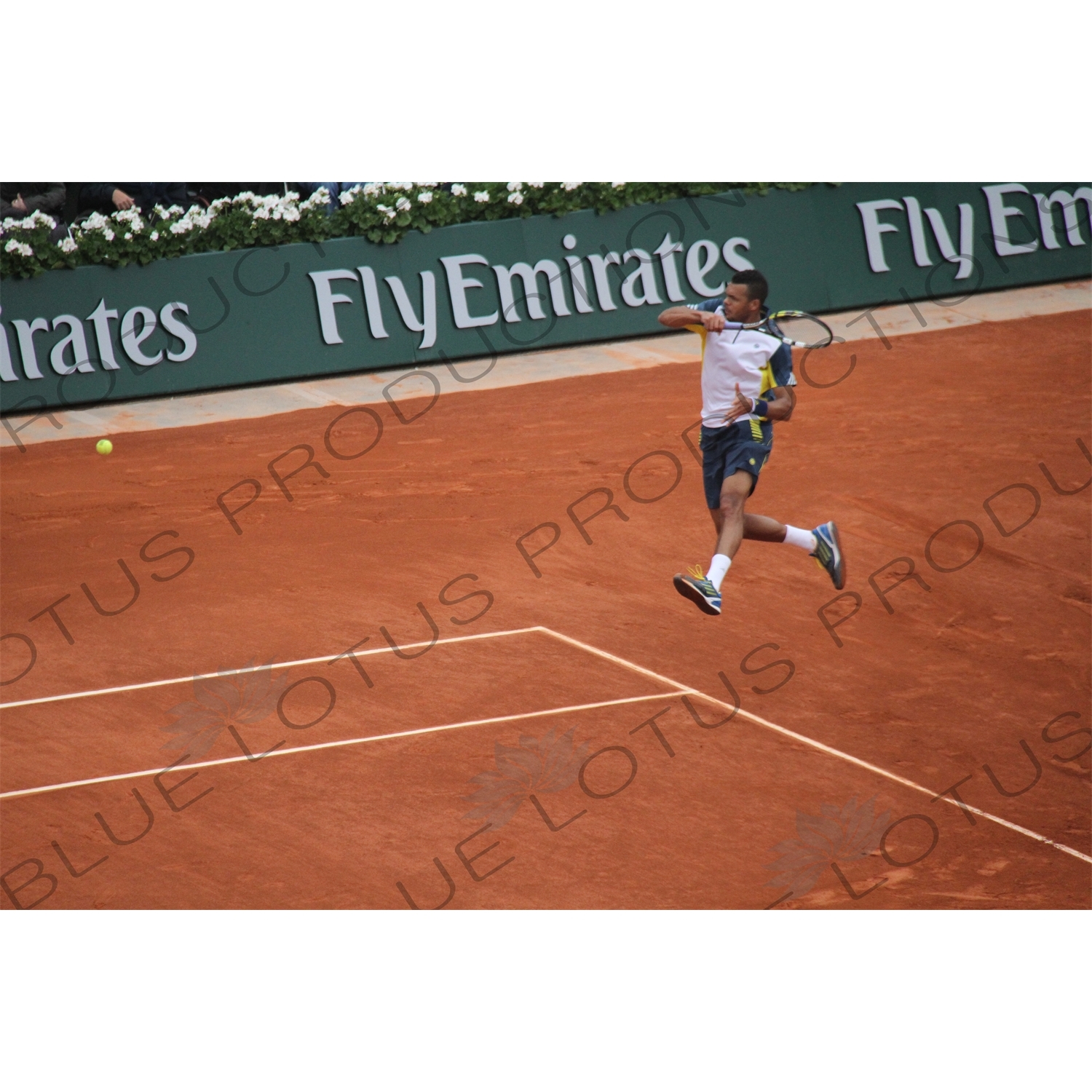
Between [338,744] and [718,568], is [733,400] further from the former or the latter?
[338,744]

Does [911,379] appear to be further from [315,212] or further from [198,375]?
[198,375]

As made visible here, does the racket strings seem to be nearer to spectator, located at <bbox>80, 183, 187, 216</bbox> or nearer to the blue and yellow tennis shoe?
spectator, located at <bbox>80, 183, 187, 216</bbox>

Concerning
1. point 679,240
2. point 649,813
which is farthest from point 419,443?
point 649,813

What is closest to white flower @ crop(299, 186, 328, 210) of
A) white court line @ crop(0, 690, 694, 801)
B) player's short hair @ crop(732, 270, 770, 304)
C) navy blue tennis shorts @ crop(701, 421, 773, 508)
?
white court line @ crop(0, 690, 694, 801)

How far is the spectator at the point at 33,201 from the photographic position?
15.2 meters

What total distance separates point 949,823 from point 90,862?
528 centimetres

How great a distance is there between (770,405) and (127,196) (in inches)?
454

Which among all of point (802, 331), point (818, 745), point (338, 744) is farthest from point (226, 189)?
point (818, 745)

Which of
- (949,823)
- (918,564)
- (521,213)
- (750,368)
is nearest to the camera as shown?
(750,368)

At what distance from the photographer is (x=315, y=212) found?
15.9 meters

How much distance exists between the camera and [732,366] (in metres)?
6.79

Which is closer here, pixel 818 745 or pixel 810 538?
pixel 810 538

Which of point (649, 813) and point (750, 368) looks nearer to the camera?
point (750, 368)

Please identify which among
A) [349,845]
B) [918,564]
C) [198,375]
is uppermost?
[349,845]
